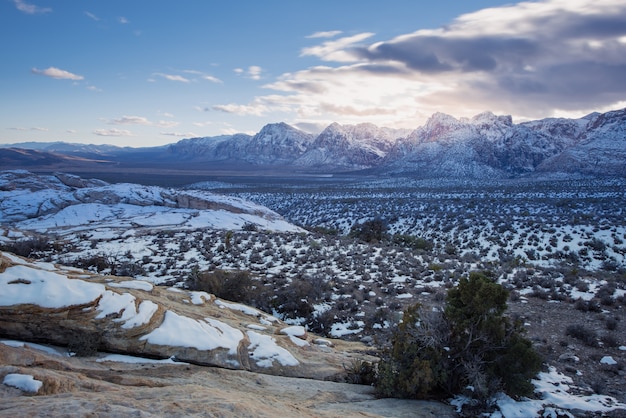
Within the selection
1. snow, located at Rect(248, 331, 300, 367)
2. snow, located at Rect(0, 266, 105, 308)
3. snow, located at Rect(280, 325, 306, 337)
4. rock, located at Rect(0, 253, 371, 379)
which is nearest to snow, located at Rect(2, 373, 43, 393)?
rock, located at Rect(0, 253, 371, 379)

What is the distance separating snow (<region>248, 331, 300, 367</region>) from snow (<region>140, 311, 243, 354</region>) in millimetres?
312

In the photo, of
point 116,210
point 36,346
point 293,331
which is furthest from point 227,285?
point 116,210

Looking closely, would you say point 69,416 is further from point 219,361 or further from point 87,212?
point 87,212

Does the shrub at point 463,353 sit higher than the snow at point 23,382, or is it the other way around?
the snow at point 23,382

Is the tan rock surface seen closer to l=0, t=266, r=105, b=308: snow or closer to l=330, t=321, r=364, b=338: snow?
l=0, t=266, r=105, b=308: snow

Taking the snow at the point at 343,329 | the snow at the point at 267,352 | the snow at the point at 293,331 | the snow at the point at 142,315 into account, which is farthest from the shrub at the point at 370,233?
the snow at the point at 142,315

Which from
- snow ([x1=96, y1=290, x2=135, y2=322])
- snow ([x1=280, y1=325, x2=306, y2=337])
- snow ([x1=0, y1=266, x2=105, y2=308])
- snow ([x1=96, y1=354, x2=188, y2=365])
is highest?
snow ([x1=0, y1=266, x2=105, y2=308])

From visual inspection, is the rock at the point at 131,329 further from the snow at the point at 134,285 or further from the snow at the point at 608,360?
the snow at the point at 608,360

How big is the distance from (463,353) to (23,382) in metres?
6.48

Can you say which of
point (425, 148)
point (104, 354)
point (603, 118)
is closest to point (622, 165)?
point (603, 118)

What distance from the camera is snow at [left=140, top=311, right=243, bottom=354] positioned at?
22.2 feet

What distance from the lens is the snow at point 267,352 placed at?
7258 millimetres

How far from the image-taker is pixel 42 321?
20.3 ft

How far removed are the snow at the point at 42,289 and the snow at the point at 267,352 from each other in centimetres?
294
